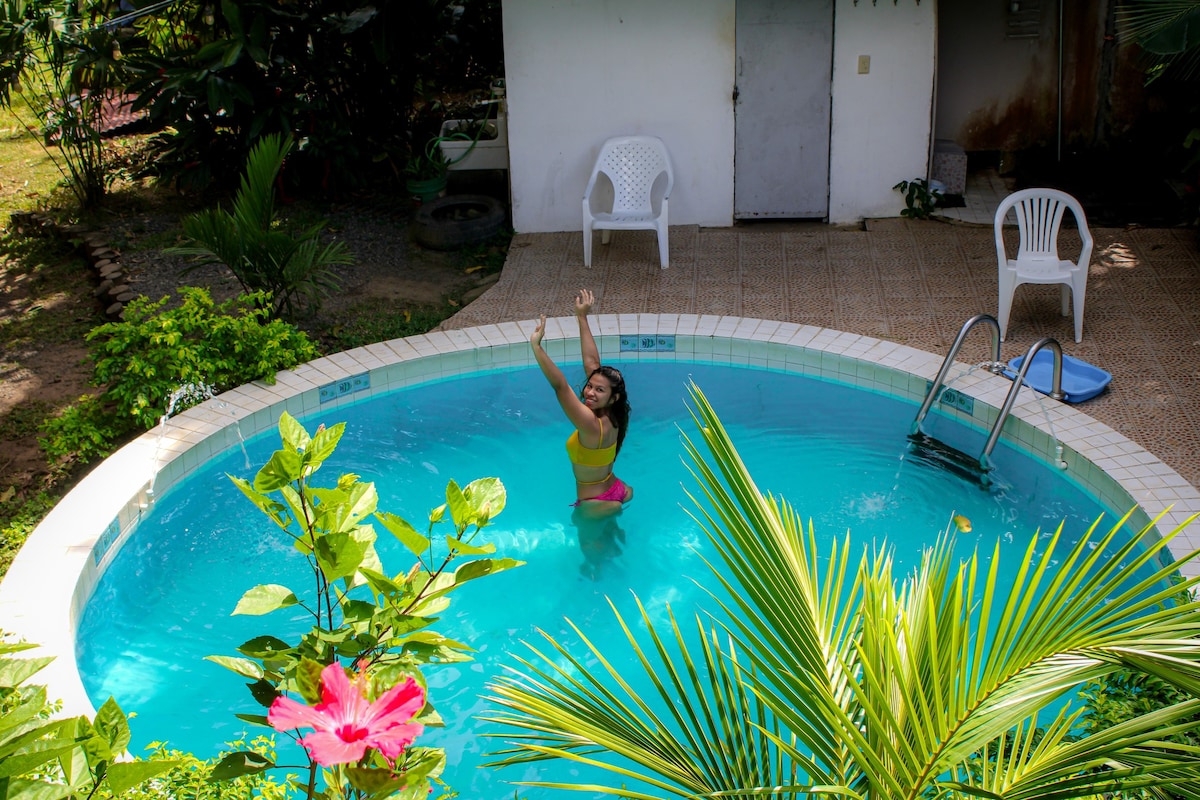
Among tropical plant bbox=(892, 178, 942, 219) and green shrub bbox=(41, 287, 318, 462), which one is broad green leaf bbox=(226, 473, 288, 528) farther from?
tropical plant bbox=(892, 178, 942, 219)

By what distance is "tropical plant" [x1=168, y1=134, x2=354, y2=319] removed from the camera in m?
7.53

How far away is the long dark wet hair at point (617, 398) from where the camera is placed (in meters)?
5.56

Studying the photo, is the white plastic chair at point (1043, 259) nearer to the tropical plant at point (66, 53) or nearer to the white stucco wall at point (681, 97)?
the white stucco wall at point (681, 97)

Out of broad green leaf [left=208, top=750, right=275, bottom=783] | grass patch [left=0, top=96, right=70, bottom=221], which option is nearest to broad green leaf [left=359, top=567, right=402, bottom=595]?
broad green leaf [left=208, top=750, right=275, bottom=783]

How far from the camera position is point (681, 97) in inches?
388

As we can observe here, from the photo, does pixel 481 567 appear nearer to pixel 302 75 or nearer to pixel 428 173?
pixel 428 173

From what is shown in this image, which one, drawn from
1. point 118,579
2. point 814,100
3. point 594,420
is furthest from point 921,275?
point 118,579

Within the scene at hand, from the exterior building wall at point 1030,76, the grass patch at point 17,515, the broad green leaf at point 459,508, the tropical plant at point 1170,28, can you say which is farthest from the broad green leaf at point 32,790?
the exterior building wall at point 1030,76

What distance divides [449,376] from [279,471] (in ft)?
18.8

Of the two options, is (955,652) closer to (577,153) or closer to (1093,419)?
(1093,419)

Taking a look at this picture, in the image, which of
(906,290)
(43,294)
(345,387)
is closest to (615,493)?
(345,387)

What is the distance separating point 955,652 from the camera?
2.34 metres

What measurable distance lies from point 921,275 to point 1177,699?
5.33 metres

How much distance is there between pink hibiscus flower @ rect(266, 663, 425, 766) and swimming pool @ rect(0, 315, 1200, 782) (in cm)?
317
